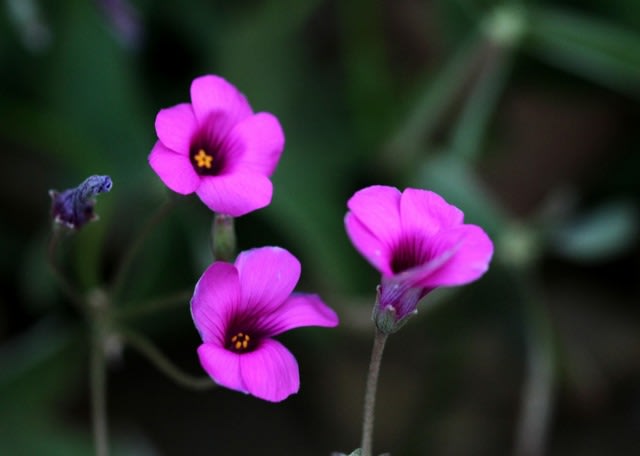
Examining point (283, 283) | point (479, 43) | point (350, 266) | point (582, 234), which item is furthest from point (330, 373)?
point (283, 283)

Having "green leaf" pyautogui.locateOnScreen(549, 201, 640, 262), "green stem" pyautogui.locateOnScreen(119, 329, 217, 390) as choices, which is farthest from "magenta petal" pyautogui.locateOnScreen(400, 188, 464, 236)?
"green leaf" pyautogui.locateOnScreen(549, 201, 640, 262)

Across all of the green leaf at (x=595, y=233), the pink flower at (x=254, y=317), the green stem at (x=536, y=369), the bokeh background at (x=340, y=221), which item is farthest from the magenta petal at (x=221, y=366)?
the green leaf at (x=595, y=233)

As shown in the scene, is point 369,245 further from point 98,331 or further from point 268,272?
point 98,331

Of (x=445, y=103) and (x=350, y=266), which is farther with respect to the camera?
(x=445, y=103)

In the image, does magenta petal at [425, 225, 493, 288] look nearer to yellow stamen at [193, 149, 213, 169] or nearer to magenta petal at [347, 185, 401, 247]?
magenta petal at [347, 185, 401, 247]

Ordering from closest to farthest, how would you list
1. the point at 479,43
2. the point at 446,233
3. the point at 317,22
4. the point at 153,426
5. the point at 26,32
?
1. the point at 446,233
2. the point at 26,32
3. the point at 479,43
4. the point at 153,426
5. the point at 317,22

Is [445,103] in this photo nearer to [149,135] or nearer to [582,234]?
[582,234]

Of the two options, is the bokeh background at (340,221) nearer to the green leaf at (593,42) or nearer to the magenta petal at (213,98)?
the green leaf at (593,42)
